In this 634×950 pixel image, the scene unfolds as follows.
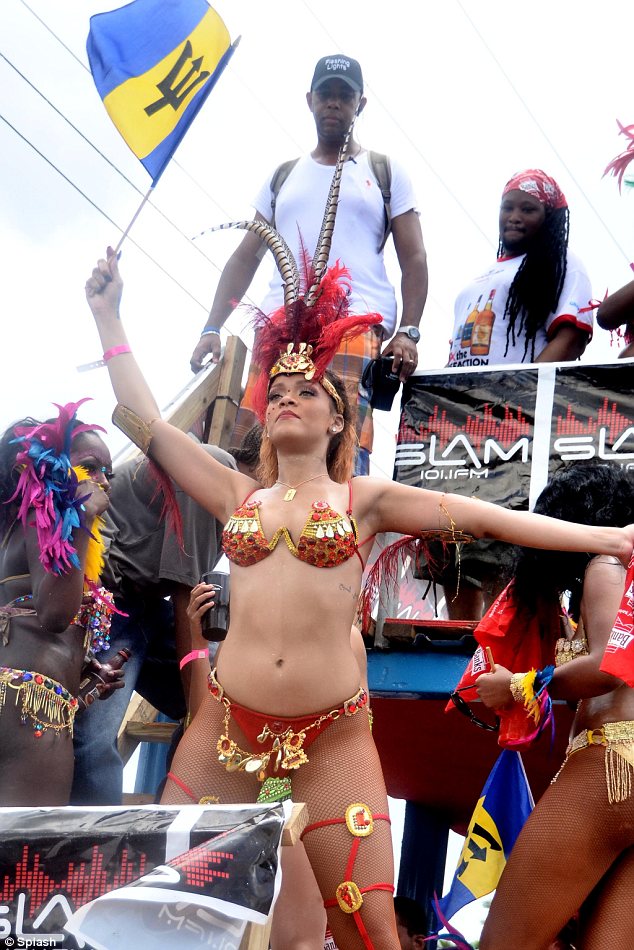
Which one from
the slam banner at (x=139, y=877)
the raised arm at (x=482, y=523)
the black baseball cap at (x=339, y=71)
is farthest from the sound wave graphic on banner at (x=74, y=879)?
the black baseball cap at (x=339, y=71)

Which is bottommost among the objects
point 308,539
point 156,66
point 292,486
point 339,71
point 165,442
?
point 308,539

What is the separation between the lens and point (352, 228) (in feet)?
18.4

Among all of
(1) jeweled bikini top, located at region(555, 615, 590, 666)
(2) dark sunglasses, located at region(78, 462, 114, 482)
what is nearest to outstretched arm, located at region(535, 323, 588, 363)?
(1) jeweled bikini top, located at region(555, 615, 590, 666)

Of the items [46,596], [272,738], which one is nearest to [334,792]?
[272,738]

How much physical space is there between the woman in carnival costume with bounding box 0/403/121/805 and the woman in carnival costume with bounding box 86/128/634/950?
28 centimetres

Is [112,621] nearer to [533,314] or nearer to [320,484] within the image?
[320,484]

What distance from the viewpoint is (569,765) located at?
11.9ft

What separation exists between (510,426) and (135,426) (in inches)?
93.8

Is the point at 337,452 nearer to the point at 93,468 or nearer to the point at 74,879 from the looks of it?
the point at 93,468

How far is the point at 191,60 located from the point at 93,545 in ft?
6.97

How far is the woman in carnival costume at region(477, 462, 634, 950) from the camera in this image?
11.3 ft

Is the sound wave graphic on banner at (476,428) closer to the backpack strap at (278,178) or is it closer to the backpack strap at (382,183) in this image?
the backpack strap at (382,183)

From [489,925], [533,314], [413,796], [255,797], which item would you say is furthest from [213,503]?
[413,796]

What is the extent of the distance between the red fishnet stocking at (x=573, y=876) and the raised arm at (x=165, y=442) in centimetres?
134
